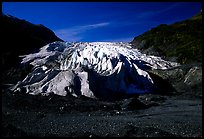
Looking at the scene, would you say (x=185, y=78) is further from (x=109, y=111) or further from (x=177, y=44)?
(x=177, y=44)

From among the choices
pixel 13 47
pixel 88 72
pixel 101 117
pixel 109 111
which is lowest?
pixel 101 117

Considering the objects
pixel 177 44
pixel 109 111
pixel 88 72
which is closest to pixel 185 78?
pixel 88 72

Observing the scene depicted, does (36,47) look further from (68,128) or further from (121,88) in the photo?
(68,128)

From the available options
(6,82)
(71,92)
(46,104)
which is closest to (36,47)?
(6,82)

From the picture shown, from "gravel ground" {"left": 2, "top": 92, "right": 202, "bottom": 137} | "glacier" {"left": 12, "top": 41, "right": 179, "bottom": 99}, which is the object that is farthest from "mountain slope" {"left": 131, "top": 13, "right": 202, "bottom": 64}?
"gravel ground" {"left": 2, "top": 92, "right": 202, "bottom": 137}

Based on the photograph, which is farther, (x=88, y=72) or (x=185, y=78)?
(x=185, y=78)

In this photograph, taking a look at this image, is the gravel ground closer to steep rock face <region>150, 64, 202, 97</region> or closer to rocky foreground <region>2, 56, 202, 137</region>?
rocky foreground <region>2, 56, 202, 137</region>

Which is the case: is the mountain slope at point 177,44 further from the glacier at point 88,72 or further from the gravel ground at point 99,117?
the gravel ground at point 99,117
